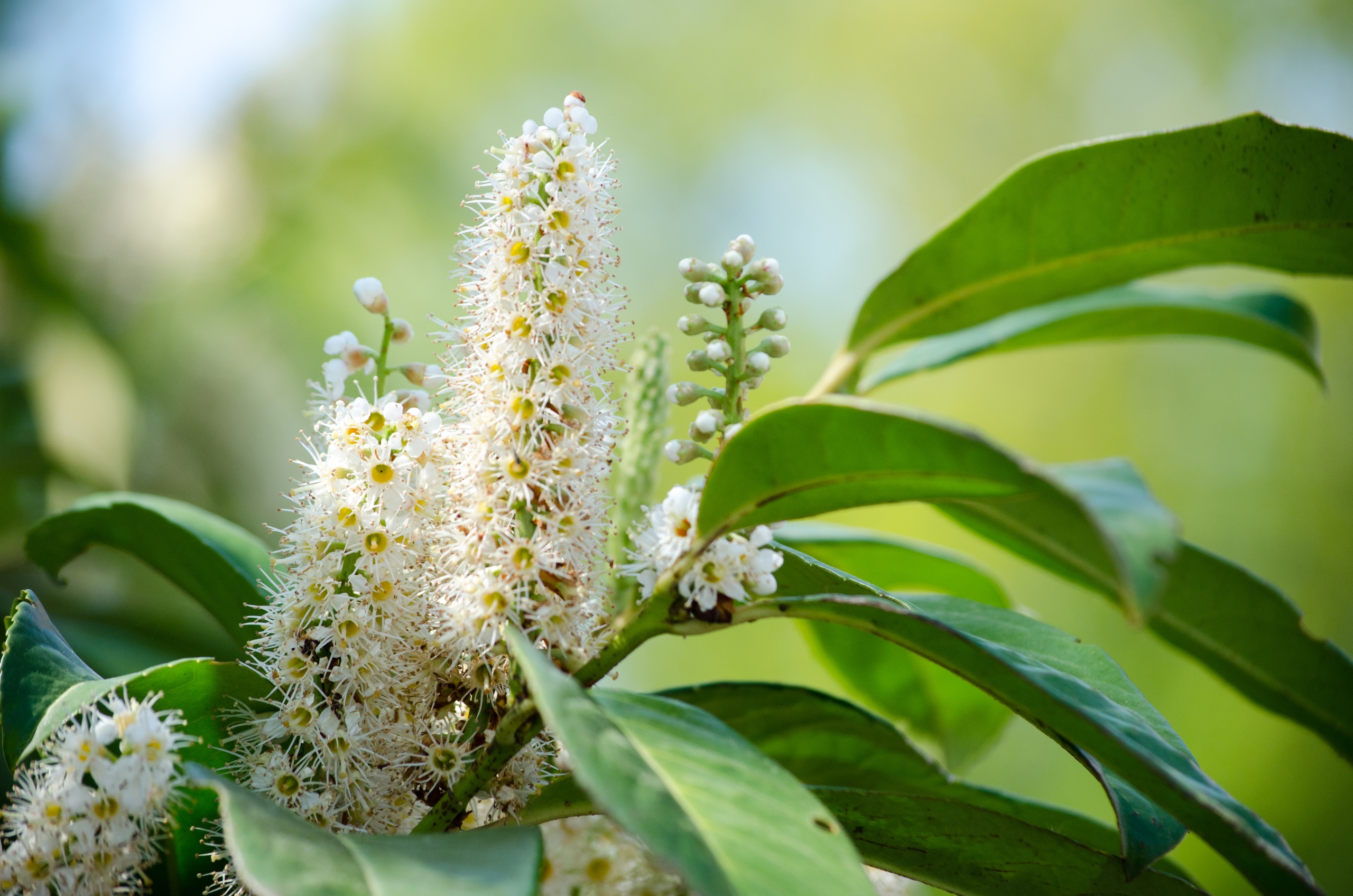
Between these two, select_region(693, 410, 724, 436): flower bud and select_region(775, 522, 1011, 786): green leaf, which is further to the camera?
select_region(775, 522, 1011, 786): green leaf

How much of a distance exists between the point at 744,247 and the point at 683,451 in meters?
0.16

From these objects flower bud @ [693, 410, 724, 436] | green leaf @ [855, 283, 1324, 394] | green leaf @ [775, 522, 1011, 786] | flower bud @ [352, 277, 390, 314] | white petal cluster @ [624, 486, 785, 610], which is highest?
green leaf @ [855, 283, 1324, 394]

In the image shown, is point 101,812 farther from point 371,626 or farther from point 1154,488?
point 1154,488

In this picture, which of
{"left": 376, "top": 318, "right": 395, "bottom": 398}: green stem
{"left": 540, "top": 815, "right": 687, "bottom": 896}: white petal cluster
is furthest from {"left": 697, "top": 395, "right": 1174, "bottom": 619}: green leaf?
{"left": 540, "top": 815, "right": 687, "bottom": 896}: white petal cluster

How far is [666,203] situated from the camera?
132 inches

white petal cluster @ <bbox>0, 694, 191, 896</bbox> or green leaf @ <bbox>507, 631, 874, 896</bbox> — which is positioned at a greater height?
green leaf @ <bbox>507, 631, 874, 896</bbox>

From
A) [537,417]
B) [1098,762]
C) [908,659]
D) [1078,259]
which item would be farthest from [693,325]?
[908,659]

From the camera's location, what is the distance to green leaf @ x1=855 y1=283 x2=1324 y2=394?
811mm

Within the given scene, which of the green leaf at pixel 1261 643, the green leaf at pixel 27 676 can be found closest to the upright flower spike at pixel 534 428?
the green leaf at pixel 27 676

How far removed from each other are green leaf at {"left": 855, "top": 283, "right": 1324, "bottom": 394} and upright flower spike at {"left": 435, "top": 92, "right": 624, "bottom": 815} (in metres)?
0.32

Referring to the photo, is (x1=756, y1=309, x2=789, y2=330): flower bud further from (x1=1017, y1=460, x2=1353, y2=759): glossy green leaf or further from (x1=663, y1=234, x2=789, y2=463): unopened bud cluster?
(x1=1017, y1=460, x2=1353, y2=759): glossy green leaf

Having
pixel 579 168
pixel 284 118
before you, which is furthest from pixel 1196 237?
pixel 284 118

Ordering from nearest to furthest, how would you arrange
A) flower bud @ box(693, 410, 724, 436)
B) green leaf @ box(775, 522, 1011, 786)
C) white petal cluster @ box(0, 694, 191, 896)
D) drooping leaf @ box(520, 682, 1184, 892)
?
white petal cluster @ box(0, 694, 191, 896)
flower bud @ box(693, 410, 724, 436)
drooping leaf @ box(520, 682, 1184, 892)
green leaf @ box(775, 522, 1011, 786)

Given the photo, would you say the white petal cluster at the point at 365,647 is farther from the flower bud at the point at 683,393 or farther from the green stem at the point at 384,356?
the flower bud at the point at 683,393
